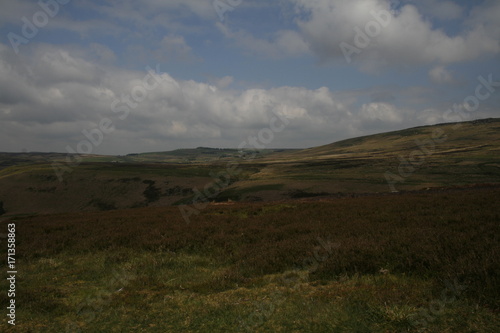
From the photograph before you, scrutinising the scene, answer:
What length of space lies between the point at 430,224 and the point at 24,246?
1820 cm

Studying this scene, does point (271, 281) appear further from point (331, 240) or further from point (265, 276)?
point (331, 240)

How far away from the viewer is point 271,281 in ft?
27.5

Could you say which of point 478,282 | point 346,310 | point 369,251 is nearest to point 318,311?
point 346,310

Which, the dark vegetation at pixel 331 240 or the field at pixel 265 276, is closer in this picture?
the field at pixel 265 276

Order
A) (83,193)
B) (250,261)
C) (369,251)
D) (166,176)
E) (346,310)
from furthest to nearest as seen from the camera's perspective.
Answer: (166,176)
(83,193)
(250,261)
(369,251)
(346,310)

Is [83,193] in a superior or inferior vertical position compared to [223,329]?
inferior

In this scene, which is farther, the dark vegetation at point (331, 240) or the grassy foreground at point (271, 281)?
the dark vegetation at point (331, 240)

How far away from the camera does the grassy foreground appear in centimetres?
562

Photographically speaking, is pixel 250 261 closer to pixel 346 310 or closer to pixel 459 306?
pixel 346 310

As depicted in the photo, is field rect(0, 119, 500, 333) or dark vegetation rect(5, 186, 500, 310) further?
dark vegetation rect(5, 186, 500, 310)

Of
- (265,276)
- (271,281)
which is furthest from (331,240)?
(271,281)

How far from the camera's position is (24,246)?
548 inches

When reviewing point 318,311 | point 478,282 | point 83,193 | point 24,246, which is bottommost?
point 83,193

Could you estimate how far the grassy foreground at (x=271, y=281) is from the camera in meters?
5.62
